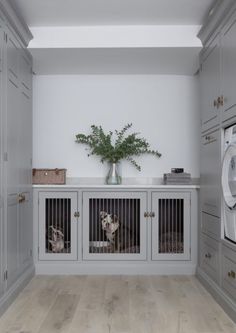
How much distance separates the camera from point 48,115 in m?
4.52

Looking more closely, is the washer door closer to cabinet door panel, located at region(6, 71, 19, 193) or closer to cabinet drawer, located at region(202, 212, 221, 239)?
cabinet drawer, located at region(202, 212, 221, 239)

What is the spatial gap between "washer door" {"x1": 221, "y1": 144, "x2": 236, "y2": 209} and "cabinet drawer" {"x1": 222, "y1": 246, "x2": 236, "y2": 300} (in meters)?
0.35

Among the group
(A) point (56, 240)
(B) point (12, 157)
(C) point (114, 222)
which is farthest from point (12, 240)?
(C) point (114, 222)

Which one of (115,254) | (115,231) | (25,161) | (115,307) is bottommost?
(115,307)

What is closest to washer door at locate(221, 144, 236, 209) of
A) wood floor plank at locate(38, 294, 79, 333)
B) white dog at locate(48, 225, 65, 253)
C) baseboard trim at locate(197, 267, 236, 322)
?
baseboard trim at locate(197, 267, 236, 322)

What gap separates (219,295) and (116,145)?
1.91 meters

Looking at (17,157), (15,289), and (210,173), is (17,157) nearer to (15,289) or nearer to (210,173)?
(15,289)

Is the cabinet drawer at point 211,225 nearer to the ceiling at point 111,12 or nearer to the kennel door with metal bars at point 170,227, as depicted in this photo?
the kennel door with metal bars at point 170,227

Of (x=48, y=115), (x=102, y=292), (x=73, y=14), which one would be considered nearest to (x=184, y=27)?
(x=73, y=14)

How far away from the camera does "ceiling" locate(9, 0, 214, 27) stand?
125 inches

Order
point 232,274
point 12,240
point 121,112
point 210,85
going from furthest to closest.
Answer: point 121,112
point 210,85
point 12,240
point 232,274

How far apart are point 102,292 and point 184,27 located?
7.78 ft

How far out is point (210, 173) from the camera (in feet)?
11.5

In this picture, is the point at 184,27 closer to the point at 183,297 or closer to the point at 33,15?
the point at 33,15
